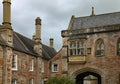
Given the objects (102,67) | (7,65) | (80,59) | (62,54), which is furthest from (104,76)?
(7,65)

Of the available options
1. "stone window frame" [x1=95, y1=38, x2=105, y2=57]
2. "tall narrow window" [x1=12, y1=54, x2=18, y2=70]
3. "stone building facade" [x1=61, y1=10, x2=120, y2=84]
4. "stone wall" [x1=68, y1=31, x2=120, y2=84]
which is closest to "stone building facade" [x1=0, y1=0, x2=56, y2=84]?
"tall narrow window" [x1=12, y1=54, x2=18, y2=70]

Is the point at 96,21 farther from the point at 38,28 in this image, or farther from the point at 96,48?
the point at 38,28

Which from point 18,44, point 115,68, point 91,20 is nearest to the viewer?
point 115,68

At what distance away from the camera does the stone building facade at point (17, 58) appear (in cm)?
3431

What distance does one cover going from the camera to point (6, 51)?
34.4 metres

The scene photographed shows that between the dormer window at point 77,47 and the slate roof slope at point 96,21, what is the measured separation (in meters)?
3.71

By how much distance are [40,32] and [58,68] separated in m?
6.99

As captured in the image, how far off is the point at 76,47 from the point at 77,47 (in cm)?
15

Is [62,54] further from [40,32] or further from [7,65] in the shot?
[7,65]

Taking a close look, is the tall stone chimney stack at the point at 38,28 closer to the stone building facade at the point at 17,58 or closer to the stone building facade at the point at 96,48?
the stone building facade at the point at 17,58

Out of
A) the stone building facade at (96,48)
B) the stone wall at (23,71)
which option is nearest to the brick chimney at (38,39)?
the stone wall at (23,71)

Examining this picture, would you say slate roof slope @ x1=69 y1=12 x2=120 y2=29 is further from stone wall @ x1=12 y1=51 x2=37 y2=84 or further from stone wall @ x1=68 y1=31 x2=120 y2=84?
stone wall @ x1=12 y1=51 x2=37 y2=84

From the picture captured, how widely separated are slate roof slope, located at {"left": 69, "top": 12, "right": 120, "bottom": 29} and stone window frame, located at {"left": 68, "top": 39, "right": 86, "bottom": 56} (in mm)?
3645

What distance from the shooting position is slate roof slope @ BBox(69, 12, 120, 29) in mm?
Result: 42156
